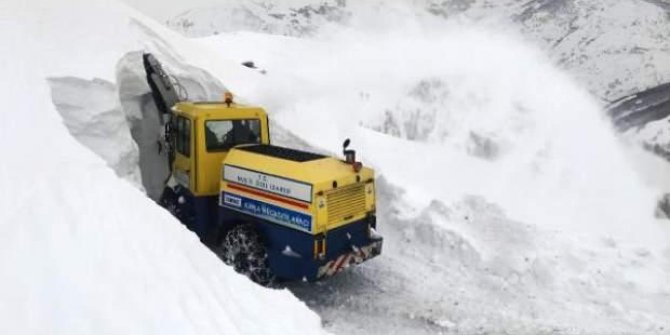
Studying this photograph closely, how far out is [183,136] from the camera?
867 cm

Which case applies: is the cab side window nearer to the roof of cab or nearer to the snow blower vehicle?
the snow blower vehicle

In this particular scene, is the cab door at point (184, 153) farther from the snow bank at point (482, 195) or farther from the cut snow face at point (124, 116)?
the snow bank at point (482, 195)

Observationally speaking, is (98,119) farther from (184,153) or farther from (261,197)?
(261,197)

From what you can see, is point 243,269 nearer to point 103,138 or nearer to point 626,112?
point 103,138

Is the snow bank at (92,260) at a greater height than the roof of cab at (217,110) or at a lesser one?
lesser

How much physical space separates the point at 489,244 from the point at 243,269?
405 cm

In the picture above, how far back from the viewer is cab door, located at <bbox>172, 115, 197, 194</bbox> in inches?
332

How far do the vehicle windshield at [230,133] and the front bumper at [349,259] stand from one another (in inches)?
91.2

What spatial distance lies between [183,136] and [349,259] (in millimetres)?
3028

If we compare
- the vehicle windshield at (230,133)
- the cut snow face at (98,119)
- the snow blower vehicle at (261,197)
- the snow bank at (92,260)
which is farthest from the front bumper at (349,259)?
the cut snow face at (98,119)

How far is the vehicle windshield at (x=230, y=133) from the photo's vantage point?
27.7 ft

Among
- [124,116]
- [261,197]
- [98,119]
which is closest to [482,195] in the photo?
[261,197]

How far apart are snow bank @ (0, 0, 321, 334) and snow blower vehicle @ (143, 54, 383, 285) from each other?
5.71 feet

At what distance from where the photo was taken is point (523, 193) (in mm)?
11305
